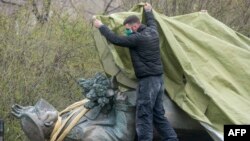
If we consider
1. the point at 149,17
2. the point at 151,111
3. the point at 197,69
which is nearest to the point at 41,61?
the point at 149,17

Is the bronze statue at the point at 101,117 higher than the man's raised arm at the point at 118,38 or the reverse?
the reverse

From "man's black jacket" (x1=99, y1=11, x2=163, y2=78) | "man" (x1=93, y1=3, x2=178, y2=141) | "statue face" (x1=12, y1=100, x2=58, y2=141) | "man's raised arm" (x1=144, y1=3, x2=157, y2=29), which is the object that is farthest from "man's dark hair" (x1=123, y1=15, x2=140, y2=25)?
"statue face" (x1=12, y1=100, x2=58, y2=141)

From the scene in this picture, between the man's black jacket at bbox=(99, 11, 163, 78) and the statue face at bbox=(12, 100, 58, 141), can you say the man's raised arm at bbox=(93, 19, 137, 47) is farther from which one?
the statue face at bbox=(12, 100, 58, 141)

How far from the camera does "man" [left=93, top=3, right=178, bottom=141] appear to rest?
21.6ft

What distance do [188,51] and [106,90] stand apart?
1062mm

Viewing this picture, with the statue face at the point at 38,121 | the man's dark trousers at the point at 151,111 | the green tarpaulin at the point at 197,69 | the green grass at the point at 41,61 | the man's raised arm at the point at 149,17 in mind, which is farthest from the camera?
the green grass at the point at 41,61

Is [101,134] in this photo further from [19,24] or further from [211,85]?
[19,24]

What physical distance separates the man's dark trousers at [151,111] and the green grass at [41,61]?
9.55 ft

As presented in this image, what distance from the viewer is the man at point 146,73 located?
6582mm

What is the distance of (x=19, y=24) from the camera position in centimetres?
990

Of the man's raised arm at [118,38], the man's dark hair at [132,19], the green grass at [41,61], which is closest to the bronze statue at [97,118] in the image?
the man's raised arm at [118,38]

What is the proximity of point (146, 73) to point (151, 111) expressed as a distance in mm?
390

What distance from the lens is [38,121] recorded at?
21.9ft

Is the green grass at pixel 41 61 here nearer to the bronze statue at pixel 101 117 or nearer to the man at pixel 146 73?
the bronze statue at pixel 101 117
